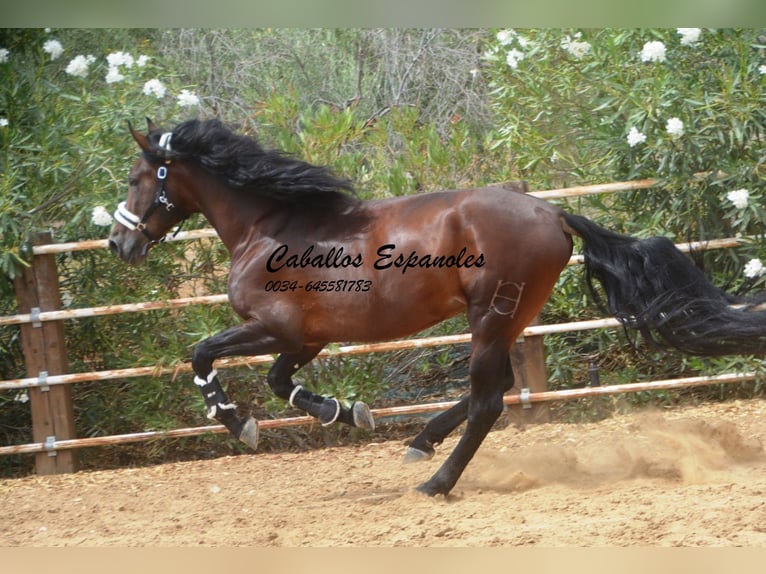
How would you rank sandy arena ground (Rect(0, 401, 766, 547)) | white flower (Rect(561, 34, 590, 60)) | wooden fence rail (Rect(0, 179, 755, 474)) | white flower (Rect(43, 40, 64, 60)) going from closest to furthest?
sandy arena ground (Rect(0, 401, 766, 547)), wooden fence rail (Rect(0, 179, 755, 474)), white flower (Rect(43, 40, 64, 60)), white flower (Rect(561, 34, 590, 60))

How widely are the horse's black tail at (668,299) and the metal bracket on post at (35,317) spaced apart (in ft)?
11.3

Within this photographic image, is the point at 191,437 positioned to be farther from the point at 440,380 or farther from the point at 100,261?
the point at 440,380

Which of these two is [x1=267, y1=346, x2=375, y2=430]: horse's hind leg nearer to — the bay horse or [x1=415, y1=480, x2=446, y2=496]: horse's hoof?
the bay horse

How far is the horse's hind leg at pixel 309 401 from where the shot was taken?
492cm

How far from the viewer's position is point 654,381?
6430 mm

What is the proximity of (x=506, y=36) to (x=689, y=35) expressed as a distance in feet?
4.22

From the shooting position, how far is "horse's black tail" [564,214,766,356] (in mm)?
4762

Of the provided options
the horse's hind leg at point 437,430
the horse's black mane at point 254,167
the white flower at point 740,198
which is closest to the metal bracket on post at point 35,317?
the horse's black mane at point 254,167

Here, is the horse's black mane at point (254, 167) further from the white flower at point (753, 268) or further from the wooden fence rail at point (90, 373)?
the white flower at point (753, 268)

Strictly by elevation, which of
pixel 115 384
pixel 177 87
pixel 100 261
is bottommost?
pixel 115 384

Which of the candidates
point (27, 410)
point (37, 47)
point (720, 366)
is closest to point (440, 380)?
point (720, 366)

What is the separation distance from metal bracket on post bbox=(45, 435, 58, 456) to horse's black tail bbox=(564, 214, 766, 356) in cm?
359

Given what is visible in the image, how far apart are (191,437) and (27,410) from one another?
3.84 ft

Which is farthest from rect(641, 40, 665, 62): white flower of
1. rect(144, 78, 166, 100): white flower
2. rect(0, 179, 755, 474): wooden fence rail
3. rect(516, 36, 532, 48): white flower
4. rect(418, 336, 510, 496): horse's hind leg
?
rect(144, 78, 166, 100): white flower
